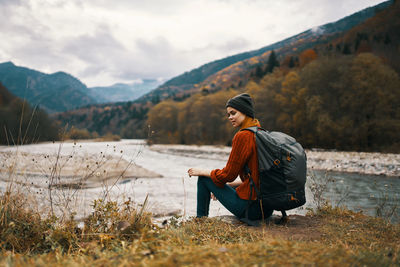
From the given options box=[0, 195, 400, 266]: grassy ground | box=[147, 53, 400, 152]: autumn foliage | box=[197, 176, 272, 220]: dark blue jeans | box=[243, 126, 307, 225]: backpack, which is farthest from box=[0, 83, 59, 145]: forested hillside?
box=[147, 53, 400, 152]: autumn foliage

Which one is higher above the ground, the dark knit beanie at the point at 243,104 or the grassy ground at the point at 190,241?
the dark knit beanie at the point at 243,104

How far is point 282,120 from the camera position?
2745cm

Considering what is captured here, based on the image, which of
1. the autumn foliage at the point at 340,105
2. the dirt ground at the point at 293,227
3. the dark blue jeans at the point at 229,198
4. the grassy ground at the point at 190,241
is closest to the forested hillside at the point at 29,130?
the grassy ground at the point at 190,241

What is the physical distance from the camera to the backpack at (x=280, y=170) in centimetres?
256

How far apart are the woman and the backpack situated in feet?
0.29

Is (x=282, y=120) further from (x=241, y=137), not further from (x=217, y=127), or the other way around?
(x=241, y=137)

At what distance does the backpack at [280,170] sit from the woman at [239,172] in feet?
0.29

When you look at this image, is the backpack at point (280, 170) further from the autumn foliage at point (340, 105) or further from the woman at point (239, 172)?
the autumn foliage at point (340, 105)

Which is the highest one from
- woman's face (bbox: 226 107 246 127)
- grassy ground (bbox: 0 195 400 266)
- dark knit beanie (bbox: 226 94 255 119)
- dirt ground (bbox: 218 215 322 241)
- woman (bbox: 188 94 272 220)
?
dark knit beanie (bbox: 226 94 255 119)

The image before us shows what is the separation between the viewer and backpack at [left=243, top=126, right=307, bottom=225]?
2.56m

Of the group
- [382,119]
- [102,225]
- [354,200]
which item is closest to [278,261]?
[102,225]

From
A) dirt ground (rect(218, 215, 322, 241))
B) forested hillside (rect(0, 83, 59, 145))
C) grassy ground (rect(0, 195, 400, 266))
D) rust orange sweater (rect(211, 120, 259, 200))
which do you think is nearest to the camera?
grassy ground (rect(0, 195, 400, 266))

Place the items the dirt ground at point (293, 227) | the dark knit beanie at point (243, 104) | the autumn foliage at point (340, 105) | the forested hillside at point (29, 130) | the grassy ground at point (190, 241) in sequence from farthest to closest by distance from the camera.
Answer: the autumn foliage at point (340, 105) → the forested hillside at point (29, 130) → the dark knit beanie at point (243, 104) → the dirt ground at point (293, 227) → the grassy ground at point (190, 241)

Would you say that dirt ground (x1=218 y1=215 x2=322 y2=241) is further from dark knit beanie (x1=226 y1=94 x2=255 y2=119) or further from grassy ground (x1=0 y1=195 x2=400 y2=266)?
dark knit beanie (x1=226 y1=94 x2=255 y2=119)
